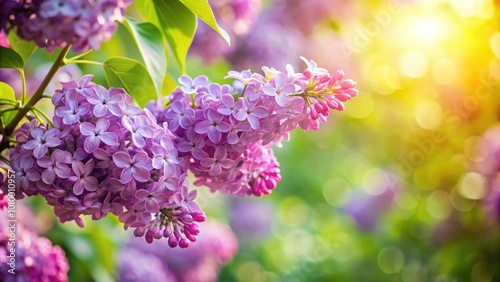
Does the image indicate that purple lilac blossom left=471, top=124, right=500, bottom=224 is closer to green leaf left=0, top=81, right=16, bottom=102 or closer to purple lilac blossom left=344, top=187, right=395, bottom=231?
purple lilac blossom left=344, top=187, right=395, bottom=231

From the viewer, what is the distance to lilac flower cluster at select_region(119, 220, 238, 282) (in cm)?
217

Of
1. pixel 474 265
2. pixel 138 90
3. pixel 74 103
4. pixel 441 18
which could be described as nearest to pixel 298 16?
pixel 441 18

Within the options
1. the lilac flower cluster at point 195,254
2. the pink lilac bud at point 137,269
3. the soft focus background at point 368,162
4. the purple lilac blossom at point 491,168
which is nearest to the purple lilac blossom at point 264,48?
the soft focus background at point 368,162

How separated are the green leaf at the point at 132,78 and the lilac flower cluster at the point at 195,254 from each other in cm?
118

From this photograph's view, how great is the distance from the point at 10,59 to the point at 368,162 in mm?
2868

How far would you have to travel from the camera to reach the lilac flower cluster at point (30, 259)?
1.06 metres

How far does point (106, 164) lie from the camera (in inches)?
Result: 33.1

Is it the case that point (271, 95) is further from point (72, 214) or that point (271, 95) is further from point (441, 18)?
point (441, 18)

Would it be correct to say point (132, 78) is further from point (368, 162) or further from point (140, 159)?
point (368, 162)

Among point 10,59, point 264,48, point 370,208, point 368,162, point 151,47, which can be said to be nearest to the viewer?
point 10,59

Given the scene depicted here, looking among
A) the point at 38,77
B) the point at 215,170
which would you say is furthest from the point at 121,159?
the point at 38,77

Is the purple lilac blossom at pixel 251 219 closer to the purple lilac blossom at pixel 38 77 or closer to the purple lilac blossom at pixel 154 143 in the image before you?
the purple lilac blossom at pixel 38 77

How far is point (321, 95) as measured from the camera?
90 centimetres

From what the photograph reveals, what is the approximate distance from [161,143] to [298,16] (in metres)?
1.52
